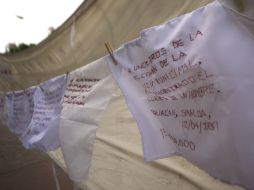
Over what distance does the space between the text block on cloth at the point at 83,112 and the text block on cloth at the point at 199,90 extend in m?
0.31

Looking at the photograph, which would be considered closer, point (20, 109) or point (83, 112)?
point (83, 112)

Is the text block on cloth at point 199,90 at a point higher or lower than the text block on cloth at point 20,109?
lower

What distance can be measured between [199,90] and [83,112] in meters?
0.87

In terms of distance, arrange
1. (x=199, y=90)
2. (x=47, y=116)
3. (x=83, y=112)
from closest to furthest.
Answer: (x=199, y=90) < (x=83, y=112) < (x=47, y=116)

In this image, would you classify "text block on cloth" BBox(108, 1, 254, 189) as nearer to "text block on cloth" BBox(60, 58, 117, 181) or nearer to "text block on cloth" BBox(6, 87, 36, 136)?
"text block on cloth" BBox(60, 58, 117, 181)

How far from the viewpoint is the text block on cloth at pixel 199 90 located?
2.98ft

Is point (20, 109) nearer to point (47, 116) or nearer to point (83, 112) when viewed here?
point (47, 116)

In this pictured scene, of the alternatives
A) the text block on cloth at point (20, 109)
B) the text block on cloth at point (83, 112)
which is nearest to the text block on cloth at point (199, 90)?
the text block on cloth at point (83, 112)

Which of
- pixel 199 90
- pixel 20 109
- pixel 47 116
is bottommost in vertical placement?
pixel 199 90

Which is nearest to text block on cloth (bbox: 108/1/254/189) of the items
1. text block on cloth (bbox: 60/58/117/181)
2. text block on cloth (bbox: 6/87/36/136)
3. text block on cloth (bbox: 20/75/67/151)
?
text block on cloth (bbox: 60/58/117/181)

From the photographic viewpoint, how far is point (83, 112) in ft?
5.80

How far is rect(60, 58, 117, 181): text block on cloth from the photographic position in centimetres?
167

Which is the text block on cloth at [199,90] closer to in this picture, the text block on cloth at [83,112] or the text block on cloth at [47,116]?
the text block on cloth at [83,112]

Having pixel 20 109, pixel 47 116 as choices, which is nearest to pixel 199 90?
pixel 47 116
